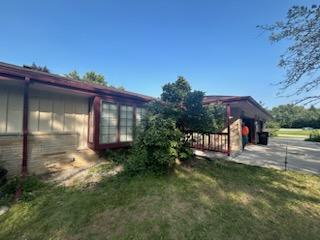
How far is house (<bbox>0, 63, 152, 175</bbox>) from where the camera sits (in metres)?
5.36

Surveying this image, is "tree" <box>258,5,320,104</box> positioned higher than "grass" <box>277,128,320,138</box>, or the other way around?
"tree" <box>258,5,320,104</box>

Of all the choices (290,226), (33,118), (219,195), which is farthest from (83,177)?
(290,226)

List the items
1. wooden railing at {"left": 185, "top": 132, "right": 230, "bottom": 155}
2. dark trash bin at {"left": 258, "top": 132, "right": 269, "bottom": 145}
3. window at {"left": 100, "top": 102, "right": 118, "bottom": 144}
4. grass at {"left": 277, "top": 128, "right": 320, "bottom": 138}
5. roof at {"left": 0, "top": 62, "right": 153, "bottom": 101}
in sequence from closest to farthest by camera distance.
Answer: roof at {"left": 0, "top": 62, "right": 153, "bottom": 101} → window at {"left": 100, "top": 102, "right": 118, "bottom": 144} → wooden railing at {"left": 185, "top": 132, "right": 230, "bottom": 155} → dark trash bin at {"left": 258, "top": 132, "right": 269, "bottom": 145} → grass at {"left": 277, "top": 128, "right": 320, "bottom": 138}

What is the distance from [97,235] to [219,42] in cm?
1242

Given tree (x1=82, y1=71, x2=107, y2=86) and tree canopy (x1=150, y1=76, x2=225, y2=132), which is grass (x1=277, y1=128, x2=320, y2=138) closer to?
tree canopy (x1=150, y1=76, x2=225, y2=132)

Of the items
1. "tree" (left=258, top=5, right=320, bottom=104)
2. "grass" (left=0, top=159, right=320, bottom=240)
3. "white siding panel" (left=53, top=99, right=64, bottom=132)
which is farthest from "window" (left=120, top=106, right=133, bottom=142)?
"tree" (left=258, top=5, right=320, bottom=104)

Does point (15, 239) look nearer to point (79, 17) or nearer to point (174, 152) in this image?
point (174, 152)

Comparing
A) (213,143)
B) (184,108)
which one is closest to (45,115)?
(184,108)

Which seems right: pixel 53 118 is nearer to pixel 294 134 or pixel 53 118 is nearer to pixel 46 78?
pixel 46 78

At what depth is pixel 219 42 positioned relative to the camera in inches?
476

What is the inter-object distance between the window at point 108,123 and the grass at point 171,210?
2449 mm

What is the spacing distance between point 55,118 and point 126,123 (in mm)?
2793

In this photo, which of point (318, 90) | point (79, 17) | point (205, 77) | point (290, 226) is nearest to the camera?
point (290, 226)

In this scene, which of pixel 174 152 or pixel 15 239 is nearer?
pixel 15 239
